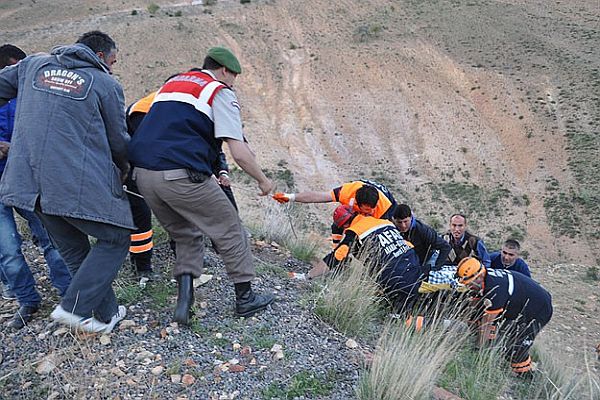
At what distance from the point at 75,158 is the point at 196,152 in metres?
0.64

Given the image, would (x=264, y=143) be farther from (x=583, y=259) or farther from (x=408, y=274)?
(x=408, y=274)

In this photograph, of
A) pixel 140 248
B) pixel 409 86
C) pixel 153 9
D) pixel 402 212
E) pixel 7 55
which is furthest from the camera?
pixel 153 9

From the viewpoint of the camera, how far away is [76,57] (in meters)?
2.96

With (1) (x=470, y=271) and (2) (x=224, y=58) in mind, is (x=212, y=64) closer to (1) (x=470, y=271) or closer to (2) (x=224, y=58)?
(2) (x=224, y=58)

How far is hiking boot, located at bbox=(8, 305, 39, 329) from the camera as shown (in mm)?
3326

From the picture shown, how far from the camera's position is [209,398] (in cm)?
277

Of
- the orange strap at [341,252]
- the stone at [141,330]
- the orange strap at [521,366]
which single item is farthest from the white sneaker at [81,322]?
the orange strap at [521,366]

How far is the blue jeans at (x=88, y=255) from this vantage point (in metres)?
2.97

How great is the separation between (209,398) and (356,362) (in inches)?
37.0

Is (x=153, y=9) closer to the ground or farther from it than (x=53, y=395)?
closer to the ground

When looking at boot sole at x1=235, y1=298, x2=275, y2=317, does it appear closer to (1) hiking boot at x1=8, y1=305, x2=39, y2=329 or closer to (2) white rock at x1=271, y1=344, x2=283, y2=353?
(2) white rock at x1=271, y1=344, x2=283, y2=353

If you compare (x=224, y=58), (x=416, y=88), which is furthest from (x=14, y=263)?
(x=416, y=88)

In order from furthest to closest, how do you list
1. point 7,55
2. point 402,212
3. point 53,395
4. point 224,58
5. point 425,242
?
point 425,242 < point 402,212 < point 7,55 < point 224,58 < point 53,395

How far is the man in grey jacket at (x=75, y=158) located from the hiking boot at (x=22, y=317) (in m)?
0.47
